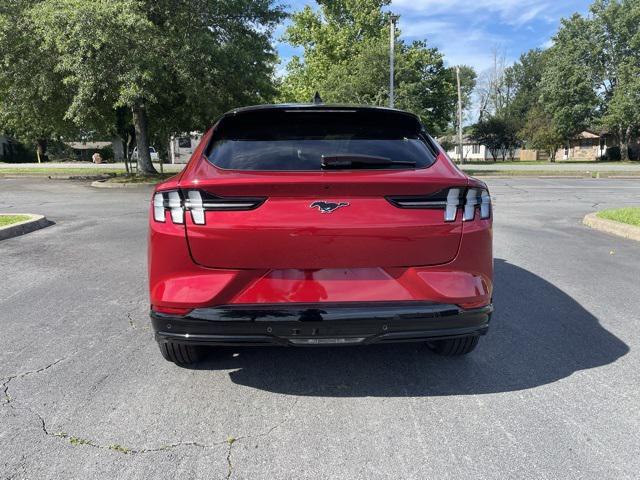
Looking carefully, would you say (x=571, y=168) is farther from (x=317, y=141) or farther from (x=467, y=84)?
(x=467, y=84)

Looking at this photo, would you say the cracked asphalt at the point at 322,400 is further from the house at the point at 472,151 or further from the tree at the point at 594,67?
the house at the point at 472,151

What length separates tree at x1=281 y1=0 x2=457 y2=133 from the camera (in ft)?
102

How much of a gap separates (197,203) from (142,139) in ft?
74.2

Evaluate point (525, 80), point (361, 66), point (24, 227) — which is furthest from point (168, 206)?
point (525, 80)

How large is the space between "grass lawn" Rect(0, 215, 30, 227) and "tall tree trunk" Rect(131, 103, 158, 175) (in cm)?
1322

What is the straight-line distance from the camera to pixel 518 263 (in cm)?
651

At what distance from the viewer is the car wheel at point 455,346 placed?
3.41 meters

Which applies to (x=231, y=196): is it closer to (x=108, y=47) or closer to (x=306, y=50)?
(x=108, y=47)

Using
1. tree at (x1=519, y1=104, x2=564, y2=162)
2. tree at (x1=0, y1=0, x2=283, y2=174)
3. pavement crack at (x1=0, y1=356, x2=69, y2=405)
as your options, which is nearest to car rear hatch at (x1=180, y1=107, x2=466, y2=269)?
pavement crack at (x1=0, y1=356, x2=69, y2=405)

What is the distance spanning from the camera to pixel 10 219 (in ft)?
31.0

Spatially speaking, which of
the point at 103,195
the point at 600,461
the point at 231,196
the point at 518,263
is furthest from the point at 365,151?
the point at 103,195

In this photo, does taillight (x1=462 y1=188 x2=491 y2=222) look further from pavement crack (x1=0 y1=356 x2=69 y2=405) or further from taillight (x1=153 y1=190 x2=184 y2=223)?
pavement crack (x1=0 y1=356 x2=69 y2=405)

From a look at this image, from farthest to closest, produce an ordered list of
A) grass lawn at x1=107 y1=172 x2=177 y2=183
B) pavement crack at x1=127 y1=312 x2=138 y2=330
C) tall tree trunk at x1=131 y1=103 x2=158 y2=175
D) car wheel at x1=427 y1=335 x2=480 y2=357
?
tall tree trunk at x1=131 y1=103 x2=158 y2=175, grass lawn at x1=107 y1=172 x2=177 y2=183, pavement crack at x1=127 y1=312 x2=138 y2=330, car wheel at x1=427 y1=335 x2=480 y2=357

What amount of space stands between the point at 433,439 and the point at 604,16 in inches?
2291
